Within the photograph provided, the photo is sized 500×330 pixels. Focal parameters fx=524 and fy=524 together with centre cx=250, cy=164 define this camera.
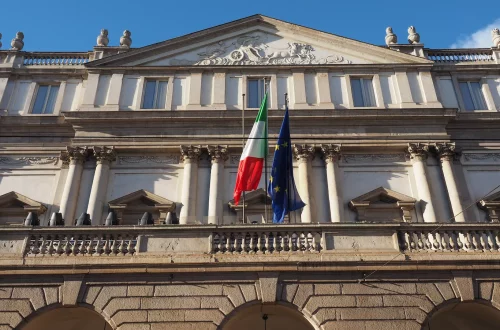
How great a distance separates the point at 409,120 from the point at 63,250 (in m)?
16.2

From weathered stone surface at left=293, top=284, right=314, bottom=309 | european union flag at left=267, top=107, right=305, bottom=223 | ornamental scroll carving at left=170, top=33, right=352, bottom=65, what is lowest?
weathered stone surface at left=293, top=284, right=314, bottom=309

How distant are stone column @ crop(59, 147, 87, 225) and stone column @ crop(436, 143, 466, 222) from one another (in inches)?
602

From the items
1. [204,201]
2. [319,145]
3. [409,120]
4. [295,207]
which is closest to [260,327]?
[295,207]

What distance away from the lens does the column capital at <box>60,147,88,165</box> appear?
22594 millimetres

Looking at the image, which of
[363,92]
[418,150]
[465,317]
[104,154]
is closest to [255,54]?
[363,92]

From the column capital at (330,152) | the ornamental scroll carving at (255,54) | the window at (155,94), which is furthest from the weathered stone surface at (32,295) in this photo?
the ornamental scroll carving at (255,54)

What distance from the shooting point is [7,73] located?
85.7ft

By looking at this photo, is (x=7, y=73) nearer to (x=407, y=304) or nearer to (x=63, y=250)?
(x=63, y=250)

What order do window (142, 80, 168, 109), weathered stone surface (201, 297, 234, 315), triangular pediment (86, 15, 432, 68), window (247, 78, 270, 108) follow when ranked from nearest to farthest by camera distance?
weathered stone surface (201, 297, 234, 315) → window (142, 80, 168, 109) → window (247, 78, 270, 108) → triangular pediment (86, 15, 432, 68)

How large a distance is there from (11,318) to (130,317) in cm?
280

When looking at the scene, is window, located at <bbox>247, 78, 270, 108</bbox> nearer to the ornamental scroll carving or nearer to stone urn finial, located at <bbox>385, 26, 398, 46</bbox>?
the ornamental scroll carving

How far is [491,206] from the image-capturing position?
21188mm

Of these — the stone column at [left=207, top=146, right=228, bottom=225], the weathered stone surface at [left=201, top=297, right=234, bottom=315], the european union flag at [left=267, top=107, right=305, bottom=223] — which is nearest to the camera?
the weathered stone surface at [left=201, top=297, right=234, bottom=315]

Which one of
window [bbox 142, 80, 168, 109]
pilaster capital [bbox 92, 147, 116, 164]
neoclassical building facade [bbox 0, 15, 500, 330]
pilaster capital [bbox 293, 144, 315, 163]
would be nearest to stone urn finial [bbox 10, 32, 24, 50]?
neoclassical building facade [bbox 0, 15, 500, 330]
